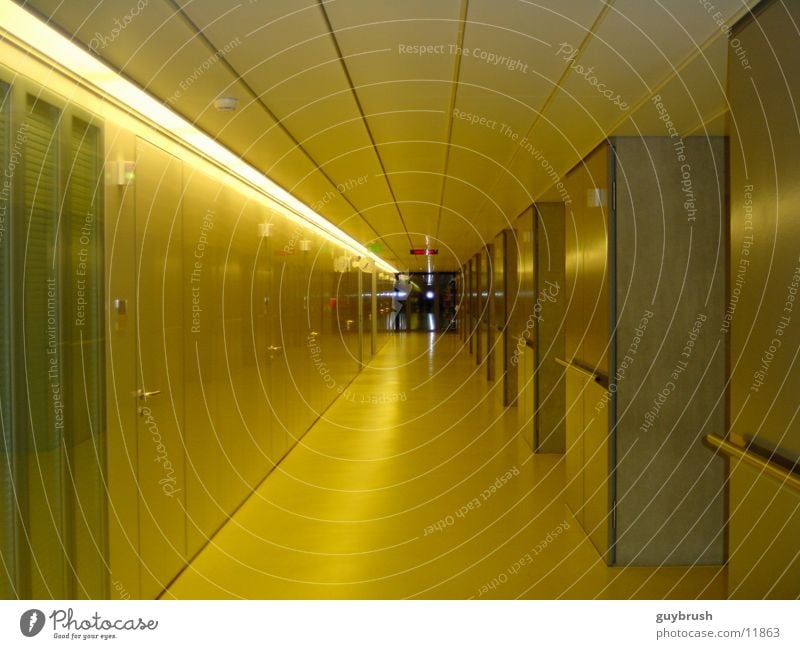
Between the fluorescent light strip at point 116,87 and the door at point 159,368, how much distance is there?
0.16 m

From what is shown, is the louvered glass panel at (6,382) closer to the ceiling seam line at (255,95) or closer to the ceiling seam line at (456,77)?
the ceiling seam line at (255,95)

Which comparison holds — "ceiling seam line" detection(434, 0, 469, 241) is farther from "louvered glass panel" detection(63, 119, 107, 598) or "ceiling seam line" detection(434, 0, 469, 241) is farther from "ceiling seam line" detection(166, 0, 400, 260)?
"louvered glass panel" detection(63, 119, 107, 598)

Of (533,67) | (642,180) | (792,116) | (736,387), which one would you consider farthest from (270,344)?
(792,116)

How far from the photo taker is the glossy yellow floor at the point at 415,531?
3.93 m

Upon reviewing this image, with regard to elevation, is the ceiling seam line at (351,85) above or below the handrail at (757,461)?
above

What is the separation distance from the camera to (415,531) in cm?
480

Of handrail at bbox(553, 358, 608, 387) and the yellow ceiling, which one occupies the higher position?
the yellow ceiling

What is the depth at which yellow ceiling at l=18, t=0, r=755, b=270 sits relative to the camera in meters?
2.60

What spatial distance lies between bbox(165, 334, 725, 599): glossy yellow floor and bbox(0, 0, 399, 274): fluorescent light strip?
2179mm

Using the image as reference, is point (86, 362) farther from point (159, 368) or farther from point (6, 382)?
point (159, 368)

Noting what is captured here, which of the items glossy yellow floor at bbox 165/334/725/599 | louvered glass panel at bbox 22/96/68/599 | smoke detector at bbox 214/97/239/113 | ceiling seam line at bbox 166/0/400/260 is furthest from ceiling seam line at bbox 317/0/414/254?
glossy yellow floor at bbox 165/334/725/599

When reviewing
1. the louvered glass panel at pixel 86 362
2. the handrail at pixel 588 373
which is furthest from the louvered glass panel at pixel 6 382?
the handrail at pixel 588 373

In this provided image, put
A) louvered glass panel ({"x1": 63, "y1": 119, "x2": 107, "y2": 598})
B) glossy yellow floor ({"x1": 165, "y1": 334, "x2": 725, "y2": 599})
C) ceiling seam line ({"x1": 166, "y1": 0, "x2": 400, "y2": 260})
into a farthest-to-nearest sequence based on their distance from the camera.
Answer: glossy yellow floor ({"x1": 165, "y1": 334, "x2": 725, "y2": 599}) → louvered glass panel ({"x1": 63, "y1": 119, "x2": 107, "y2": 598}) → ceiling seam line ({"x1": 166, "y1": 0, "x2": 400, "y2": 260})

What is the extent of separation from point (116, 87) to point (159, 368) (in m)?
1.31
